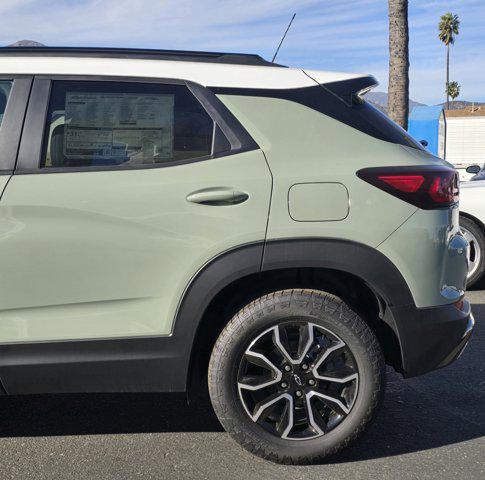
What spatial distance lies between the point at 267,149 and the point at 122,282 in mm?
850

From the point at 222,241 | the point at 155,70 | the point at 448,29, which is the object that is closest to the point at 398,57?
the point at 155,70

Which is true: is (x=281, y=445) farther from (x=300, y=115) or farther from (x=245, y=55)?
(x=245, y=55)

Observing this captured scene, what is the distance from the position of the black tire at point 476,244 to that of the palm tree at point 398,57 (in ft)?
15.6

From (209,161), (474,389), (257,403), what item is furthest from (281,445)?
(474,389)

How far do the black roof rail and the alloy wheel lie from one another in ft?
4.11

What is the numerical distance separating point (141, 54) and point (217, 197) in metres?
0.80

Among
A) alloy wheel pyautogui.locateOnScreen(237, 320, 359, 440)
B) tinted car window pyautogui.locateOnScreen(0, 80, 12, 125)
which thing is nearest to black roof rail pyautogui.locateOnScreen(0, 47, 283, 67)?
tinted car window pyautogui.locateOnScreen(0, 80, 12, 125)

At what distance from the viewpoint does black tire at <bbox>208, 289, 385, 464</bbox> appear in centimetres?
286

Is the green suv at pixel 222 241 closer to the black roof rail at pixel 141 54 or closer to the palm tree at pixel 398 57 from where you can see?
the black roof rail at pixel 141 54

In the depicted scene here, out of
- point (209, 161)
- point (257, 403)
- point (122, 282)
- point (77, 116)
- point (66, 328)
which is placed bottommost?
point (257, 403)

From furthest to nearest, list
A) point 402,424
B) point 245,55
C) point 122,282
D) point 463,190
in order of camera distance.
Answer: point 463,190 < point 402,424 < point 245,55 < point 122,282

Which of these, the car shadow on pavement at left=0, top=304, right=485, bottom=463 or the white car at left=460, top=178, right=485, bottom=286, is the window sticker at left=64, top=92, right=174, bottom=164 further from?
the white car at left=460, top=178, right=485, bottom=286

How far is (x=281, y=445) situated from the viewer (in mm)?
2957

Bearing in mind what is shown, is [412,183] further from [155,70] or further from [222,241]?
[155,70]
